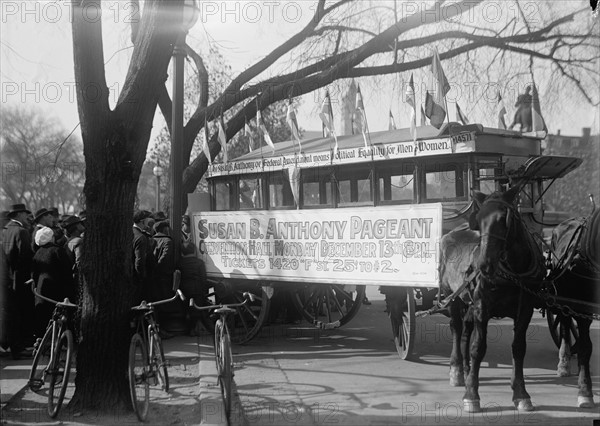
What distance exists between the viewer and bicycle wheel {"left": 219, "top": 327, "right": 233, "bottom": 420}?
20.6ft

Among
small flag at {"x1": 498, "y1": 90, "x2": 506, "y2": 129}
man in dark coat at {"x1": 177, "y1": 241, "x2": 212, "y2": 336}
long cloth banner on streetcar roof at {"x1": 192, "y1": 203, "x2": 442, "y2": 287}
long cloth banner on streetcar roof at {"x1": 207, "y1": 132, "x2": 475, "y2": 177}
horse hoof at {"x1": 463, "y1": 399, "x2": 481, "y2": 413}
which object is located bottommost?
horse hoof at {"x1": 463, "y1": 399, "x2": 481, "y2": 413}

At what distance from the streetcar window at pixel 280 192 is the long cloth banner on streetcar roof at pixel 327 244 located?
3.33ft

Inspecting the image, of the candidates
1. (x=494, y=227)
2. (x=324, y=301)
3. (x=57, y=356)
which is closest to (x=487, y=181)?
(x=494, y=227)

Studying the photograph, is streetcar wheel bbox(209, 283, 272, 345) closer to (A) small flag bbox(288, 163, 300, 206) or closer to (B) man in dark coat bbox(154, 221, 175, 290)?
(B) man in dark coat bbox(154, 221, 175, 290)

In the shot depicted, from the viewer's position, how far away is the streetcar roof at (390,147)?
29.4ft

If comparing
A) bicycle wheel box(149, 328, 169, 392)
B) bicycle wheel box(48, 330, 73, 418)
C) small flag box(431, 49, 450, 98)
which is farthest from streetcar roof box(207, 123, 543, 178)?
bicycle wheel box(48, 330, 73, 418)

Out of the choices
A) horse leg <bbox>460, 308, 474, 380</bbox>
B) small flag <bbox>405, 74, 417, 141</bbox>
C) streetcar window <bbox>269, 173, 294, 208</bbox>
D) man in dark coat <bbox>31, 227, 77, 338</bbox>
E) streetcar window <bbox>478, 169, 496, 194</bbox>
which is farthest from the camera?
streetcar window <bbox>269, 173, 294, 208</bbox>

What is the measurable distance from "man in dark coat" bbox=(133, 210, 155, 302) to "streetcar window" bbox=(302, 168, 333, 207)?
247 centimetres

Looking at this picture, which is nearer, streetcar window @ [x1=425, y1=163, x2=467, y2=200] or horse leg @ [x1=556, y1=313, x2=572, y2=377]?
horse leg @ [x1=556, y1=313, x2=572, y2=377]

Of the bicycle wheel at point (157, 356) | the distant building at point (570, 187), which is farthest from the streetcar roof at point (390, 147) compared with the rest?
the distant building at point (570, 187)

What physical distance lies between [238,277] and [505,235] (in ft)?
16.4

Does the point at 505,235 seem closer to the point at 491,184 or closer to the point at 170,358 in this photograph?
the point at 491,184

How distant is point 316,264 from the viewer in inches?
373

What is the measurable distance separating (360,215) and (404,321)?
1.54 metres
